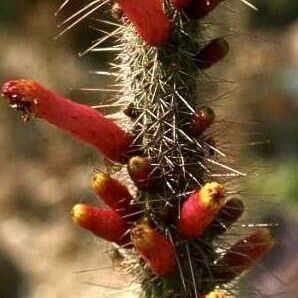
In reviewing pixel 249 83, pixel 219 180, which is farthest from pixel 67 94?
pixel 219 180

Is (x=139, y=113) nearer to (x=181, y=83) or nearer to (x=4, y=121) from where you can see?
(x=181, y=83)

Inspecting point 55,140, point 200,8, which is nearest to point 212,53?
point 200,8

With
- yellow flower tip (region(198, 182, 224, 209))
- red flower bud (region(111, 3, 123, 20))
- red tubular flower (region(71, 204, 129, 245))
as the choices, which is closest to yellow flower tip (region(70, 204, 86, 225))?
red tubular flower (region(71, 204, 129, 245))

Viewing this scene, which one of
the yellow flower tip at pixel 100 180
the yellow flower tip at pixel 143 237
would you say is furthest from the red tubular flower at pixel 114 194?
the yellow flower tip at pixel 143 237

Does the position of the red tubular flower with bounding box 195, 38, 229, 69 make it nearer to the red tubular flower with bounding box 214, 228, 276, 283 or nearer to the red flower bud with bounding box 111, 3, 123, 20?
the red flower bud with bounding box 111, 3, 123, 20

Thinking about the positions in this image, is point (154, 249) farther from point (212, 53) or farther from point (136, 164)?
point (212, 53)

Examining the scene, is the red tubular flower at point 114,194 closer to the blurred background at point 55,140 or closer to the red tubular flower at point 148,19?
the red tubular flower at point 148,19
